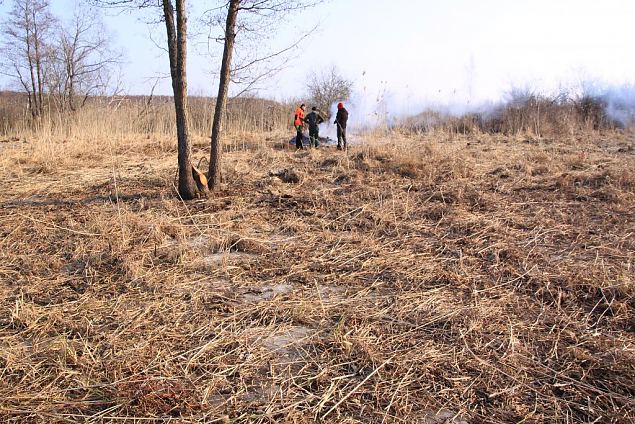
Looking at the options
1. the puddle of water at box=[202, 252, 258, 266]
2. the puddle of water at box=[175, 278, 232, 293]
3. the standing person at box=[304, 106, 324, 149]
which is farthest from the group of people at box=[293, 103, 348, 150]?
the puddle of water at box=[175, 278, 232, 293]

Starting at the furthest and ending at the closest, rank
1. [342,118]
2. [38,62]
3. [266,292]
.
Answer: [38,62] → [342,118] → [266,292]

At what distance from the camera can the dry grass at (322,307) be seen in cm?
237

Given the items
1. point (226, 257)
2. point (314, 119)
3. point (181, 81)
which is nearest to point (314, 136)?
point (314, 119)

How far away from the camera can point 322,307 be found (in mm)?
3307

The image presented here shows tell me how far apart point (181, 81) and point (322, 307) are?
4340 mm

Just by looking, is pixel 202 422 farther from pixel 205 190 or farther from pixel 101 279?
pixel 205 190

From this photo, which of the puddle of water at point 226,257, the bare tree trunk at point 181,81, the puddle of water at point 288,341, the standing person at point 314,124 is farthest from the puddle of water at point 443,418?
the standing person at point 314,124

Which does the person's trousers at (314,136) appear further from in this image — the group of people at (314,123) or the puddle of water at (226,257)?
the puddle of water at (226,257)

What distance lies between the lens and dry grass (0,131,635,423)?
2.37 meters

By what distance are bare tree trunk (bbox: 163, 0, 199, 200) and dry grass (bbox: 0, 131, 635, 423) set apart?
0.39 metres

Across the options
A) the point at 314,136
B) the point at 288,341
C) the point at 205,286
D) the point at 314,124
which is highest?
the point at 314,124

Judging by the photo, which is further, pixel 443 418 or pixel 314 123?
pixel 314 123

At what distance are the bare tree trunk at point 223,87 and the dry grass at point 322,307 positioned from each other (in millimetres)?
666

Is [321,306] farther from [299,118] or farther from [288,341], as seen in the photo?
[299,118]
